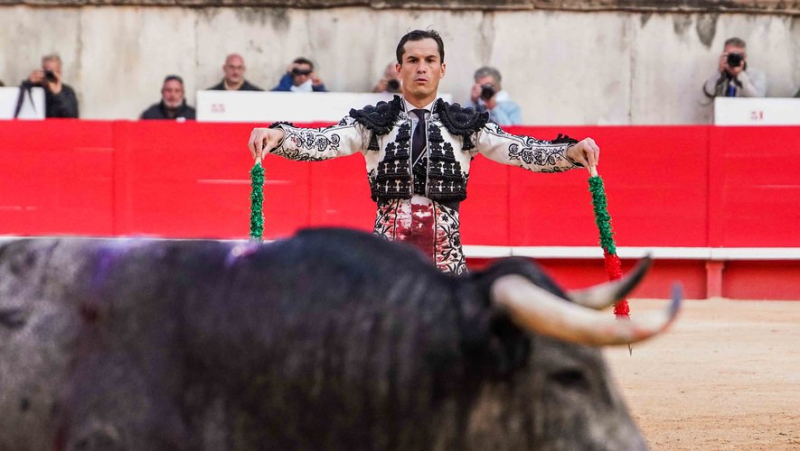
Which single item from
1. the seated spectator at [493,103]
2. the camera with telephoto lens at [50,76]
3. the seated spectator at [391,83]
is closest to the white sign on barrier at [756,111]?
the seated spectator at [493,103]

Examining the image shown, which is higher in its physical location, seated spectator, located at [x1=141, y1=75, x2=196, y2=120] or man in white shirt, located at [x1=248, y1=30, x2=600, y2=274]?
seated spectator, located at [x1=141, y1=75, x2=196, y2=120]

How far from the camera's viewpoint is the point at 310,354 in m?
1.85

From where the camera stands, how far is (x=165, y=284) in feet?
6.40

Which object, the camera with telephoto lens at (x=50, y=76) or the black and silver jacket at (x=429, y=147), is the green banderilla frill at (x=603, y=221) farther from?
the camera with telephoto lens at (x=50, y=76)

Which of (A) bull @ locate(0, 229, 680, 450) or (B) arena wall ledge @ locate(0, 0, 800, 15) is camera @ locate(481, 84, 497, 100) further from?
(A) bull @ locate(0, 229, 680, 450)

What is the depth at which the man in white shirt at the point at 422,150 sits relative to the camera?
134 inches

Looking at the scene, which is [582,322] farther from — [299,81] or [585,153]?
[299,81]

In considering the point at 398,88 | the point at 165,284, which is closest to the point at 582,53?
the point at 398,88

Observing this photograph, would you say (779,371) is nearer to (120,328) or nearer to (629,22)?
(120,328)

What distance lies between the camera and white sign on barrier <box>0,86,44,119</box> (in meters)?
9.15

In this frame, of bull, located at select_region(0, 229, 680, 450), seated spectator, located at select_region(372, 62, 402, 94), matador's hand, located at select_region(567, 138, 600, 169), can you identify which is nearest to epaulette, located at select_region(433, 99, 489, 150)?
matador's hand, located at select_region(567, 138, 600, 169)

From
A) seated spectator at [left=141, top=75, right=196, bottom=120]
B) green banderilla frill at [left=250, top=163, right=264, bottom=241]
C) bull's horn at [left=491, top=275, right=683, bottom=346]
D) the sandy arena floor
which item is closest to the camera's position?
bull's horn at [left=491, top=275, right=683, bottom=346]

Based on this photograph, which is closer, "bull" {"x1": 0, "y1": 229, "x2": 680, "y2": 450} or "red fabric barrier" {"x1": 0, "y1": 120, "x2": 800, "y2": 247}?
"bull" {"x1": 0, "y1": 229, "x2": 680, "y2": 450}

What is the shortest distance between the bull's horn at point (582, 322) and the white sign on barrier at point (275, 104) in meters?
7.49
